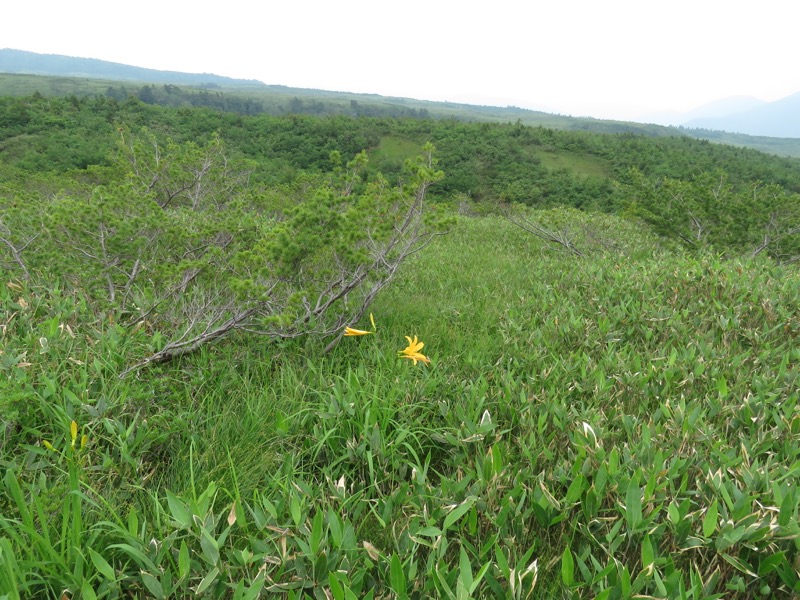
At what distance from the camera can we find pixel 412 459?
2.31 m

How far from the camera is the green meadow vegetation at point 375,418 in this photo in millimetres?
1435

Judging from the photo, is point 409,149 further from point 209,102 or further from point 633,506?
point 209,102

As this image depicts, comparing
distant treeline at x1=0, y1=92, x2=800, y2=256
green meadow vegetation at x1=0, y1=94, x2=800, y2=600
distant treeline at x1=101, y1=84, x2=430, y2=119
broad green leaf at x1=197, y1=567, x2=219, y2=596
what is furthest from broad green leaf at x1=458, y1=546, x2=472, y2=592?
distant treeline at x1=101, y1=84, x2=430, y2=119

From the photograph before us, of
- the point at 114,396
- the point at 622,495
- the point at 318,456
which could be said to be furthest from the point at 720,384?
the point at 114,396

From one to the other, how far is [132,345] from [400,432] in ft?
6.12

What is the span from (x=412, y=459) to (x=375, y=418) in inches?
11.2

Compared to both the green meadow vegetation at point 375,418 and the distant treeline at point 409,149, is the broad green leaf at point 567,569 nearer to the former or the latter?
the green meadow vegetation at point 375,418

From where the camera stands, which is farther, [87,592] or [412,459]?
[412,459]

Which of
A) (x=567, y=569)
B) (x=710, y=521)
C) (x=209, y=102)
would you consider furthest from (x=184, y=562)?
(x=209, y=102)

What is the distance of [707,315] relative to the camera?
382 cm

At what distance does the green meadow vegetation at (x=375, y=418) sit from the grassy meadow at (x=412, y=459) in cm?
1

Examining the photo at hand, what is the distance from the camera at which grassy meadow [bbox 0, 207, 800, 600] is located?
1401mm

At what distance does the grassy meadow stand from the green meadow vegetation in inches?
0.6

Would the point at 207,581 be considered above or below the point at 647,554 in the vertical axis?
below
